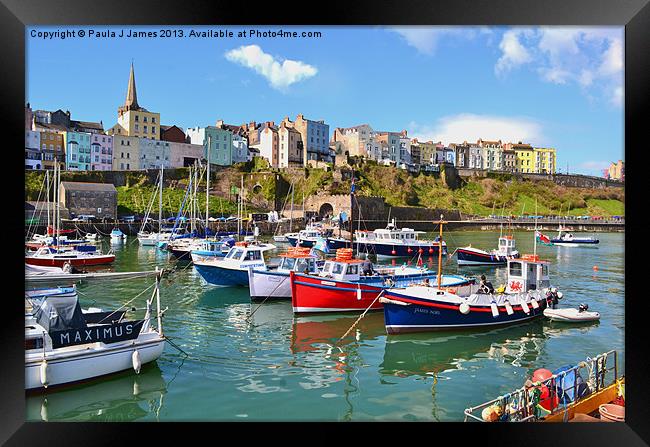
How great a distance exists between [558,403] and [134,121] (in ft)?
161

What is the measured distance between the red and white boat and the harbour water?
5.76 m

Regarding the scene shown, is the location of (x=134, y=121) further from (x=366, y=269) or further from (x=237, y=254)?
(x=366, y=269)

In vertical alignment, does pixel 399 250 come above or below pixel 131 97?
below

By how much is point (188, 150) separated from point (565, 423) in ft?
165

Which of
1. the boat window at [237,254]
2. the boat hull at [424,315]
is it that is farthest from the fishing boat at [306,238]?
the boat hull at [424,315]

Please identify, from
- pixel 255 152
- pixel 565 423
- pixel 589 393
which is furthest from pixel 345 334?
pixel 255 152

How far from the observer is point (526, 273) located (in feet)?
42.6

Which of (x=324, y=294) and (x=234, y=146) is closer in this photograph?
(x=324, y=294)

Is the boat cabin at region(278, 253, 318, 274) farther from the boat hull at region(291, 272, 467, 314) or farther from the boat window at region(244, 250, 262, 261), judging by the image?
the boat window at region(244, 250, 262, 261)

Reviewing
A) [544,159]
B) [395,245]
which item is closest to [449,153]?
[544,159]

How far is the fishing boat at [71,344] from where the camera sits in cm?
709

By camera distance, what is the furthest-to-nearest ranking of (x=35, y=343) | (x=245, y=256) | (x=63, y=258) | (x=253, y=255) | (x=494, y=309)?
(x=63, y=258) → (x=253, y=255) → (x=245, y=256) → (x=494, y=309) → (x=35, y=343)

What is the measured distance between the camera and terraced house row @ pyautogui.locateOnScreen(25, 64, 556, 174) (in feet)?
149
